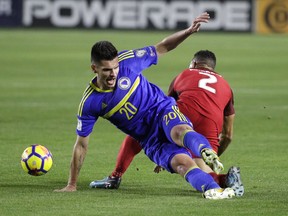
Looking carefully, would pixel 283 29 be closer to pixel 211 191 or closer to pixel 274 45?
pixel 274 45

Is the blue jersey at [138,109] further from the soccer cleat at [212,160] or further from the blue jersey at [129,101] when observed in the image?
the soccer cleat at [212,160]

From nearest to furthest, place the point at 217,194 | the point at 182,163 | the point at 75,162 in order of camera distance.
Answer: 1. the point at 217,194
2. the point at 182,163
3. the point at 75,162

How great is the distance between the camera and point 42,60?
1187 inches

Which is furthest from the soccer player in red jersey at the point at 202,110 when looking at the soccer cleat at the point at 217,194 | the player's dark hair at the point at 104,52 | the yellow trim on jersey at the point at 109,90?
the player's dark hair at the point at 104,52

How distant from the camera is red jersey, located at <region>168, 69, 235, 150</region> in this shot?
10633 millimetres

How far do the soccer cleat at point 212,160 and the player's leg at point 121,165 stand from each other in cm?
157

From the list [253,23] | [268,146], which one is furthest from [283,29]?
[268,146]

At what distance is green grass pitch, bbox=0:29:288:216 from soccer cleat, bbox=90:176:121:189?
0.11 meters

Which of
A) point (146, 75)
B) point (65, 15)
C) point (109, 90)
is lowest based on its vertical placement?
point (65, 15)

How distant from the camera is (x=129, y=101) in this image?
32.6 ft

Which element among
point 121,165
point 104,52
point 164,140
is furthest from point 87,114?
point 121,165

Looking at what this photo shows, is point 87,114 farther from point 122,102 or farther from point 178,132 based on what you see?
point 178,132

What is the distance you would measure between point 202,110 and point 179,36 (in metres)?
0.97

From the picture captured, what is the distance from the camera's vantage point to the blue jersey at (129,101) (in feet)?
32.3
